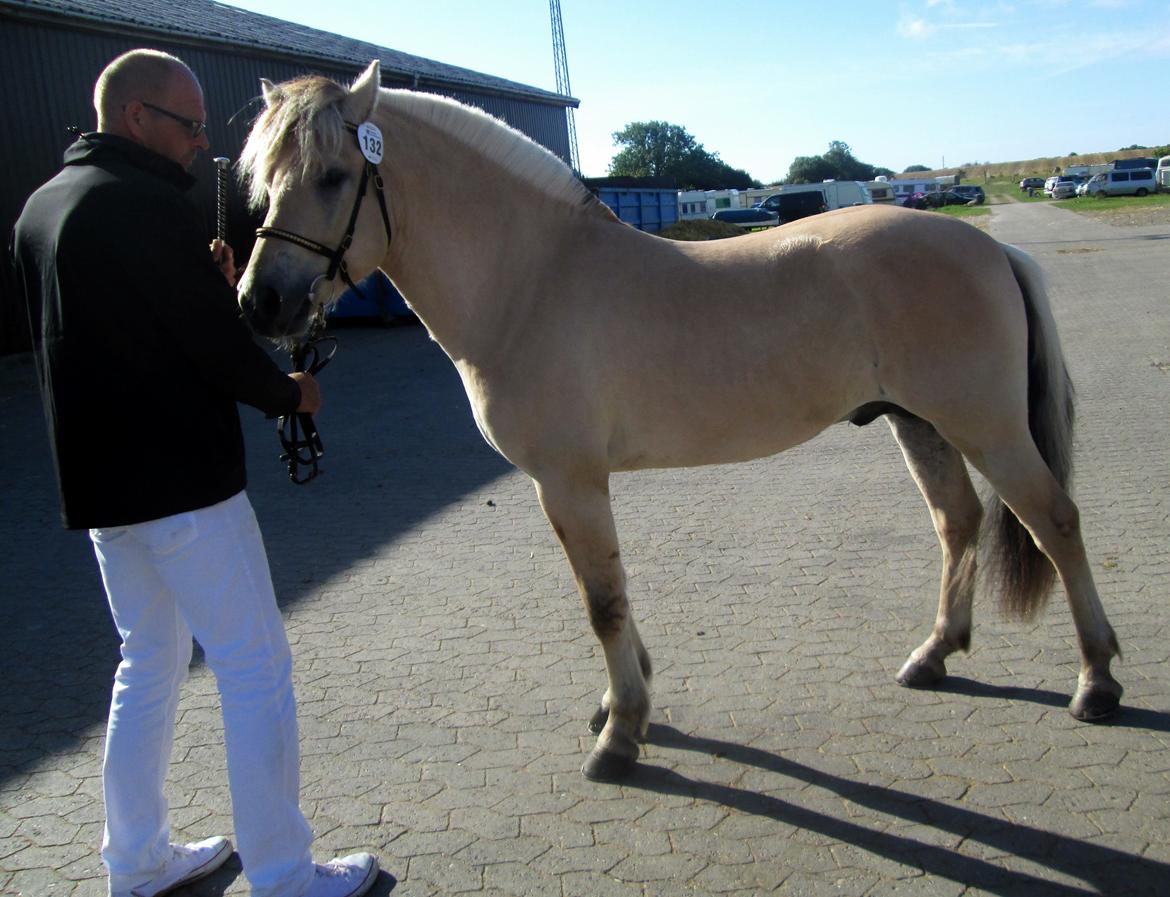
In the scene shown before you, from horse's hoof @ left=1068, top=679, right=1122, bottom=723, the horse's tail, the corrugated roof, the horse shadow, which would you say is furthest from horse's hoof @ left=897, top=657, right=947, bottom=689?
the corrugated roof

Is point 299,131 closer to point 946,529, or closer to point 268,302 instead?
point 268,302

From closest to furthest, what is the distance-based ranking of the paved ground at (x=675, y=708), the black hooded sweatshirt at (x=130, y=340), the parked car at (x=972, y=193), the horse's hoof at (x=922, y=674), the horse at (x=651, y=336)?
the black hooded sweatshirt at (x=130, y=340) < the paved ground at (x=675, y=708) < the horse at (x=651, y=336) < the horse's hoof at (x=922, y=674) < the parked car at (x=972, y=193)

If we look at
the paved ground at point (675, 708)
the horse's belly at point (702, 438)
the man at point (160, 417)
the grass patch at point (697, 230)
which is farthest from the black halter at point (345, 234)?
the grass patch at point (697, 230)

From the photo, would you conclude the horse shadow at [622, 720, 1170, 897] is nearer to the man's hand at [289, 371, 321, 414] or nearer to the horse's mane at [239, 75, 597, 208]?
the man's hand at [289, 371, 321, 414]

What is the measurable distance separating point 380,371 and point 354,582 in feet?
27.9

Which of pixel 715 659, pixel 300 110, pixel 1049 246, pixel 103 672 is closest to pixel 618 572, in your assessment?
pixel 715 659

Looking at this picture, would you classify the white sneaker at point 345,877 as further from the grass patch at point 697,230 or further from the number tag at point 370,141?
the grass patch at point 697,230

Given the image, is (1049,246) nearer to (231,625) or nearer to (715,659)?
(715,659)

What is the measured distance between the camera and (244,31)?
1795cm

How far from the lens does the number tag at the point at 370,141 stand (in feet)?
9.30

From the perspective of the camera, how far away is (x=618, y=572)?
3211 mm

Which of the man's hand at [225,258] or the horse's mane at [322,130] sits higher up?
the horse's mane at [322,130]

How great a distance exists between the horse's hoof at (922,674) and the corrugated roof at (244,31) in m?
15.1

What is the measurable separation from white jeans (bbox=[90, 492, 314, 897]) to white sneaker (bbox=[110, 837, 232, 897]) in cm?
3
